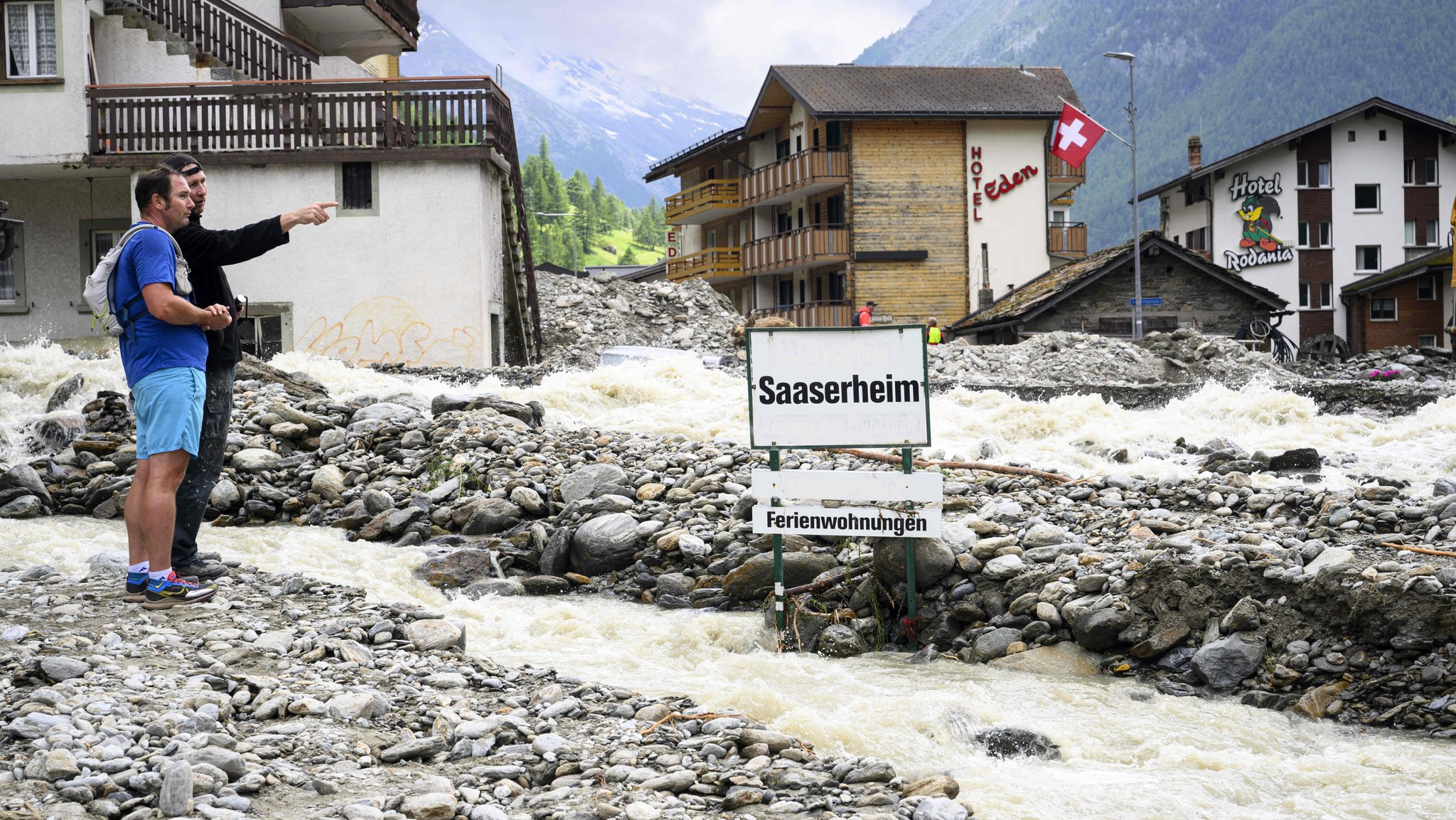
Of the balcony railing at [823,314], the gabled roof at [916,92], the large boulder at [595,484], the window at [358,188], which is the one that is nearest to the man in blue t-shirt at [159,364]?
the large boulder at [595,484]

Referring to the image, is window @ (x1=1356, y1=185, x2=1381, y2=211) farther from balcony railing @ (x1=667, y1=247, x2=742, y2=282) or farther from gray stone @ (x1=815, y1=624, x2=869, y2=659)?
gray stone @ (x1=815, y1=624, x2=869, y2=659)

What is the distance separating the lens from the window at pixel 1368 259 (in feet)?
177

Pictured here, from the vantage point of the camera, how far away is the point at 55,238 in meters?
27.9

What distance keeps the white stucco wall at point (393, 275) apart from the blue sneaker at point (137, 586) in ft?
66.5

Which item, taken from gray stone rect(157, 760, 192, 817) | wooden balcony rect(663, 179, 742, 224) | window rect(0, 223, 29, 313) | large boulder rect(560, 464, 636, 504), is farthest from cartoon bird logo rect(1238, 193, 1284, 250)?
gray stone rect(157, 760, 192, 817)

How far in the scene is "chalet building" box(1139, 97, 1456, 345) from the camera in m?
52.8

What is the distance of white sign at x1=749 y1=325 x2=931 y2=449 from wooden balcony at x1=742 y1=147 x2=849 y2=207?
39.1 m

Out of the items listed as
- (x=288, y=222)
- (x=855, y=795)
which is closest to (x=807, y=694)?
(x=855, y=795)

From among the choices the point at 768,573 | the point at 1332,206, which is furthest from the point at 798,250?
the point at 768,573

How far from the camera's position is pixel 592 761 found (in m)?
4.81

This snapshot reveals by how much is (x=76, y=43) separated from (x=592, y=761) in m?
26.0

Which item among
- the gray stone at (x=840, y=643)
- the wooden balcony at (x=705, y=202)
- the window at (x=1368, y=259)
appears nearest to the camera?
the gray stone at (x=840, y=643)

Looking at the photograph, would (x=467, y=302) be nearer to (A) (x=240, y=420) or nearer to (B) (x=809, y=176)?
(A) (x=240, y=420)

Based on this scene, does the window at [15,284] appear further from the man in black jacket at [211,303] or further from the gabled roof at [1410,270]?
the gabled roof at [1410,270]
